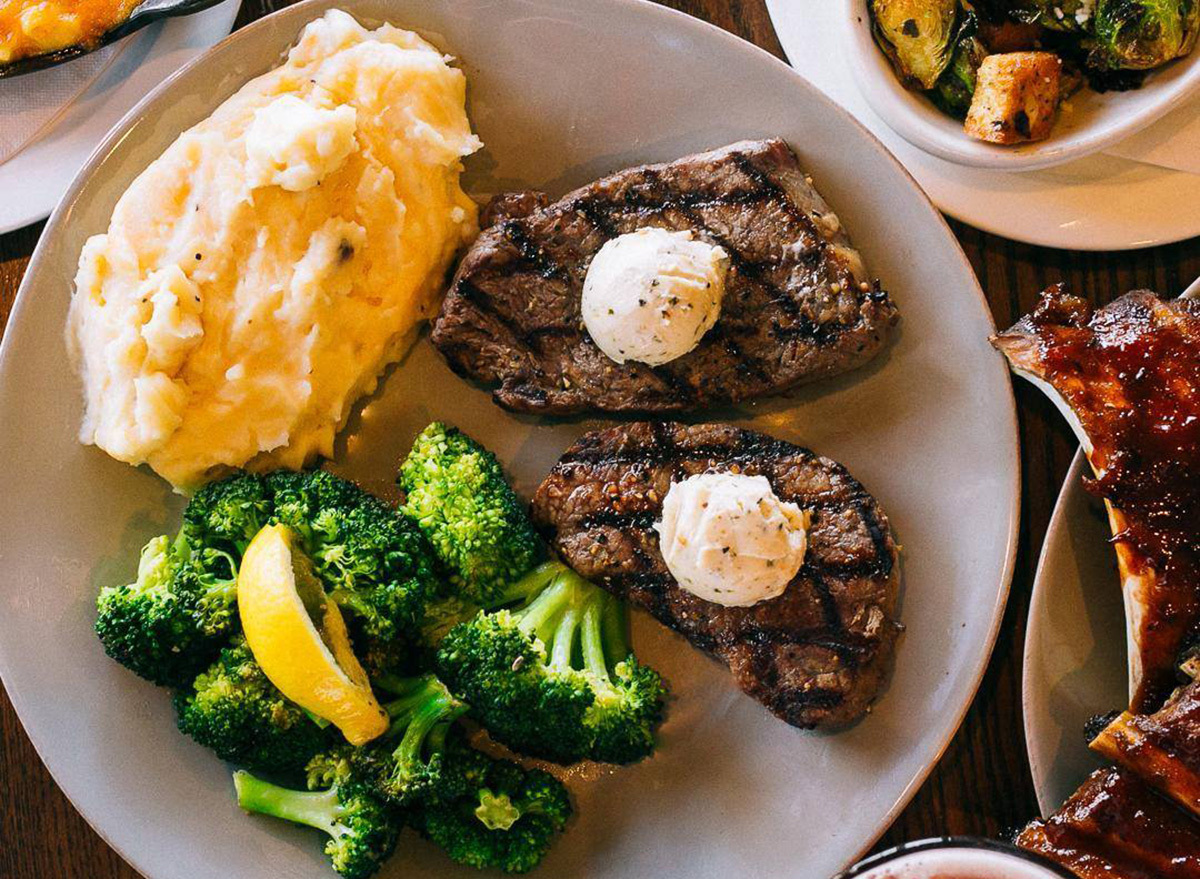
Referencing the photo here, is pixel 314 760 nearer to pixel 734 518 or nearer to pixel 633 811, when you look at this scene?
pixel 633 811

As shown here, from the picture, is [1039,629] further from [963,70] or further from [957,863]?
[963,70]

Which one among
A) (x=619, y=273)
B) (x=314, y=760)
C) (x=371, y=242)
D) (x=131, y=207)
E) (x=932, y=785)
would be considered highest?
(x=131, y=207)

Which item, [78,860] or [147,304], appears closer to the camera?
[147,304]

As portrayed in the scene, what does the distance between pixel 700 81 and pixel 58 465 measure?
8.37 ft

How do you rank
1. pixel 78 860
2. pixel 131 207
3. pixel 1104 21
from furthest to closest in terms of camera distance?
1. pixel 78 860
2. pixel 131 207
3. pixel 1104 21

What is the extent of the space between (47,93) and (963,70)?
10.8 feet

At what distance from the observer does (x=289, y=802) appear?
3.54m

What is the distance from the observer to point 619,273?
11.5ft

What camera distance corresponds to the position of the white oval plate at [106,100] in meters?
4.03

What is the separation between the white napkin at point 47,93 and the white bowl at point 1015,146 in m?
2.70

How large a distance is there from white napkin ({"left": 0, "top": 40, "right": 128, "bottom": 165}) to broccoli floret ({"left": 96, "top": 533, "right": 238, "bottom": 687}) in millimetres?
1795

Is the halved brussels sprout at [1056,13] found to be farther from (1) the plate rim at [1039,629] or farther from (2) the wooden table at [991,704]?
(1) the plate rim at [1039,629]

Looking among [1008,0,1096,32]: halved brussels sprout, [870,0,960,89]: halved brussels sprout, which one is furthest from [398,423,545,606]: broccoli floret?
[1008,0,1096,32]: halved brussels sprout

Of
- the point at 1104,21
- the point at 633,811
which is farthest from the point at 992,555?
the point at 1104,21
